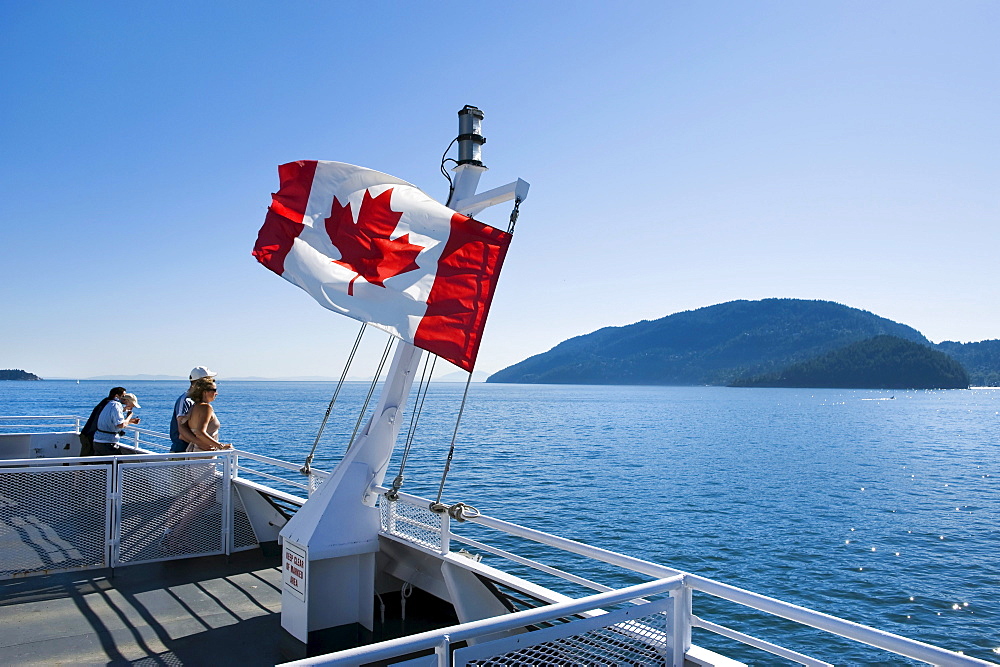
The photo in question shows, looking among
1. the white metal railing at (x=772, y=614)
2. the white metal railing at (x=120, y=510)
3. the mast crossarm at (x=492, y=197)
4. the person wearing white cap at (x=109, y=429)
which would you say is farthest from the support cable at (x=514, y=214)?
the person wearing white cap at (x=109, y=429)

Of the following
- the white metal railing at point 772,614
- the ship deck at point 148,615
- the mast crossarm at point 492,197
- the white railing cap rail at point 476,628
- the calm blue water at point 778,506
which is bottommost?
the calm blue water at point 778,506

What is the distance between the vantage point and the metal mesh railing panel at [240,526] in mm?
8383

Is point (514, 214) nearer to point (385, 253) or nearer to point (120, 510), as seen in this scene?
point (385, 253)

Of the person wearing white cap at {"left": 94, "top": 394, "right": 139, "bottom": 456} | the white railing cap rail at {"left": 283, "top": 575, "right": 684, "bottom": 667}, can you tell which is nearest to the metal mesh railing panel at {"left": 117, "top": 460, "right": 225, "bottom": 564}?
the person wearing white cap at {"left": 94, "top": 394, "right": 139, "bottom": 456}

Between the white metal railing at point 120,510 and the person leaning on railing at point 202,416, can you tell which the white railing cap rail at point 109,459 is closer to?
the white metal railing at point 120,510

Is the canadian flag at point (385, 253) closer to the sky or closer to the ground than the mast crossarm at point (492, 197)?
closer to the ground

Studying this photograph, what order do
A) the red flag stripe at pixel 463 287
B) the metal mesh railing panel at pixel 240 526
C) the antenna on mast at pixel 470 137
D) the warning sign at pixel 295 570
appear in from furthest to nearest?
1. the metal mesh railing panel at pixel 240 526
2. the antenna on mast at pixel 470 137
3. the warning sign at pixel 295 570
4. the red flag stripe at pixel 463 287

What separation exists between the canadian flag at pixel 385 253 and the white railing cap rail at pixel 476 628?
87.4 inches

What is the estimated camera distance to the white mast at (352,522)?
5.85m

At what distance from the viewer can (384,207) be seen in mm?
6230

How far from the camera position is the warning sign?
5.79 meters

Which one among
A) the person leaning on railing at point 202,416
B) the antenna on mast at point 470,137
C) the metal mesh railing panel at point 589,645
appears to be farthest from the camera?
the person leaning on railing at point 202,416

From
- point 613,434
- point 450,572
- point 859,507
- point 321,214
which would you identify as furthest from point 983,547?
point 613,434

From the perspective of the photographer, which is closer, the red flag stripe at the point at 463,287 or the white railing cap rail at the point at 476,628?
the white railing cap rail at the point at 476,628
